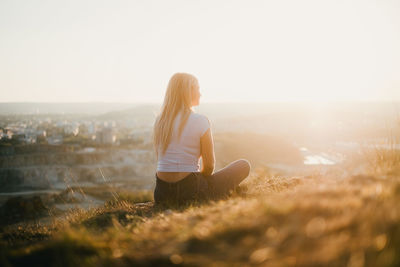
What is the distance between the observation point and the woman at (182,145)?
3609 mm

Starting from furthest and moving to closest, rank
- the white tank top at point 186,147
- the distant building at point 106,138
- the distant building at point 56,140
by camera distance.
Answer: the distant building at point 106,138 → the distant building at point 56,140 → the white tank top at point 186,147

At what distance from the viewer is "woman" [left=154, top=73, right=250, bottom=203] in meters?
3.61

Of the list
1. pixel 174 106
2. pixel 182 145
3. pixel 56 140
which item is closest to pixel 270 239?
pixel 182 145

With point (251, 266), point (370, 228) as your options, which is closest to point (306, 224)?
point (370, 228)

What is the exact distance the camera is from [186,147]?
364 centimetres

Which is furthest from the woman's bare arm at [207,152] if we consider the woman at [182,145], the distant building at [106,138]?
the distant building at [106,138]

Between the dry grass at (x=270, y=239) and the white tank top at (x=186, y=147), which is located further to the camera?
the white tank top at (x=186, y=147)

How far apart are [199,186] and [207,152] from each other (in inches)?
18.0

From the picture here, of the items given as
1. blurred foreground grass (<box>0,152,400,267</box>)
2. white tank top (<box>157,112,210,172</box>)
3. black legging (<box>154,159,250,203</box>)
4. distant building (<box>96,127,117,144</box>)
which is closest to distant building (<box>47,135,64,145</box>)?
distant building (<box>96,127,117,144</box>)

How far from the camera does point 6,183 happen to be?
37.3 meters

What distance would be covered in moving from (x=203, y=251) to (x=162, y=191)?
2.40 metres

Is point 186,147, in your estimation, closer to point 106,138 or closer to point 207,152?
point 207,152

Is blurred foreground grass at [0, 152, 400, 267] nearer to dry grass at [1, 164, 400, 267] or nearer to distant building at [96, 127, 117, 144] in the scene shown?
dry grass at [1, 164, 400, 267]

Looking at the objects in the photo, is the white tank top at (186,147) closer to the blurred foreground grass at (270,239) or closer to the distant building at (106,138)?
the blurred foreground grass at (270,239)
